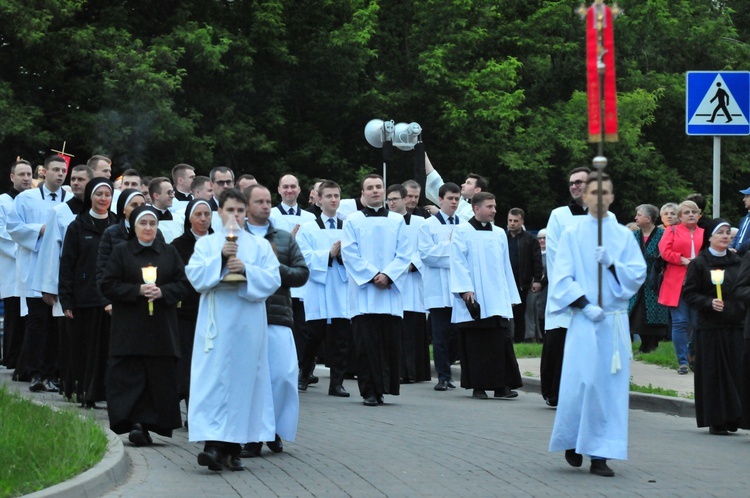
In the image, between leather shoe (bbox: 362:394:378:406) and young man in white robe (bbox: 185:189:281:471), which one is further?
leather shoe (bbox: 362:394:378:406)

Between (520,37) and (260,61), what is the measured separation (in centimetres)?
722

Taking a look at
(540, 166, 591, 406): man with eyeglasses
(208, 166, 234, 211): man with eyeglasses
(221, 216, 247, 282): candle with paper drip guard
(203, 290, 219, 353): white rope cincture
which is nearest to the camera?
(221, 216, 247, 282): candle with paper drip guard

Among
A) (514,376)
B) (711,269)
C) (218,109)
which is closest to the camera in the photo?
(711,269)

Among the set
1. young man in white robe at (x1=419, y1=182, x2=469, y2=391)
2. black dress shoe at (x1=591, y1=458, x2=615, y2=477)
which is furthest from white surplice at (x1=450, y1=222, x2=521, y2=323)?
black dress shoe at (x1=591, y1=458, x2=615, y2=477)

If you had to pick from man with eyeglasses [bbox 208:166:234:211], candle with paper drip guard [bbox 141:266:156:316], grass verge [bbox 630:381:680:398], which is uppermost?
man with eyeglasses [bbox 208:166:234:211]

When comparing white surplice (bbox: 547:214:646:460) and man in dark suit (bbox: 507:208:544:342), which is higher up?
man in dark suit (bbox: 507:208:544:342)

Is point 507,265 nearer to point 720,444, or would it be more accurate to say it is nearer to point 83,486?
point 720,444

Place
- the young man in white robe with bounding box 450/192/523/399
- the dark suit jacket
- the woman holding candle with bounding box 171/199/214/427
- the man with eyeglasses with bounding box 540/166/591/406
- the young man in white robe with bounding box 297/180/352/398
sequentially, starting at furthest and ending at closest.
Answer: the dark suit jacket
the young man in white robe with bounding box 297/180/352/398
the young man in white robe with bounding box 450/192/523/399
the man with eyeglasses with bounding box 540/166/591/406
the woman holding candle with bounding box 171/199/214/427

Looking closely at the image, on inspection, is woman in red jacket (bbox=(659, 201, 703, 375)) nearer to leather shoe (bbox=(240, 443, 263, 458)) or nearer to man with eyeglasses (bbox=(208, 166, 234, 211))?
man with eyeglasses (bbox=(208, 166, 234, 211))

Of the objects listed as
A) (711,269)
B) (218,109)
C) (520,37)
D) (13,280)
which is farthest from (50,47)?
(711,269)

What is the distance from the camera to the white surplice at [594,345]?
995 cm

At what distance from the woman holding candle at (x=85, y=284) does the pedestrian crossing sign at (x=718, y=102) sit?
19.4 feet

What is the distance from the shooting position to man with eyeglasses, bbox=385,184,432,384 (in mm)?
17859

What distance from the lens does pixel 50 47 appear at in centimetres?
3366
